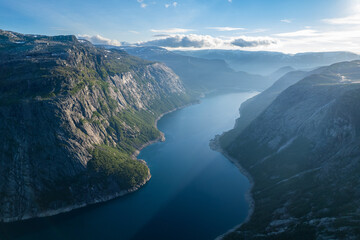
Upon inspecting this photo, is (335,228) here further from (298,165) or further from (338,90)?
(338,90)

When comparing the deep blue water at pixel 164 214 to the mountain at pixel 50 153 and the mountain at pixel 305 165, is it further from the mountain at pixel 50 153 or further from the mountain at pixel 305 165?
the mountain at pixel 305 165

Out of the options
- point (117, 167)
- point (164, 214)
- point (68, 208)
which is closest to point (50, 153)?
point (68, 208)

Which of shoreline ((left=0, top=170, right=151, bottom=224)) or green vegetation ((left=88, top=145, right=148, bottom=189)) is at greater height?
green vegetation ((left=88, top=145, right=148, bottom=189))

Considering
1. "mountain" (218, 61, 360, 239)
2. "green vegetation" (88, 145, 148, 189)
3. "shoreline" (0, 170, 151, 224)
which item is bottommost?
"shoreline" (0, 170, 151, 224)

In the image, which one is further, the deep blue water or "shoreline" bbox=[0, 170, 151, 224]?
"shoreline" bbox=[0, 170, 151, 224]

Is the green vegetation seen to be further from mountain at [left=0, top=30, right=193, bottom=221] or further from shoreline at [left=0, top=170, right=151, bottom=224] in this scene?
shoreline at [left=0, top=170, right=151, bottom=224]

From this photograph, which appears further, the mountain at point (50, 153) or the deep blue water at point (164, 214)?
the mountain at point (50, 153)

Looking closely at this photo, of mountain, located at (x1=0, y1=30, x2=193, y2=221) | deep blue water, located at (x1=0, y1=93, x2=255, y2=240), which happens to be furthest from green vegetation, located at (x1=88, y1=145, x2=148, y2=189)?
deep blue water, located at (x1=0, y1=93, x2=255, y2=240)

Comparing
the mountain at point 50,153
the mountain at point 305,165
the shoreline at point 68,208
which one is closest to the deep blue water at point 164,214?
the shoreline at point 68,208
